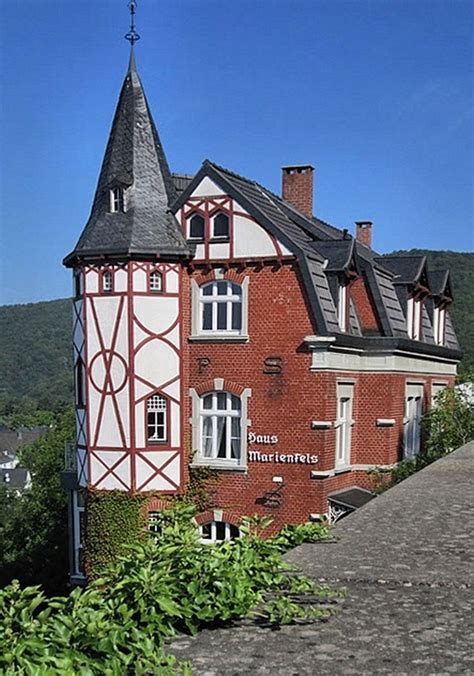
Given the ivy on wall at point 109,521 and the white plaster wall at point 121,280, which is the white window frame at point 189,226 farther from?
the ivy on wall at point 109,521

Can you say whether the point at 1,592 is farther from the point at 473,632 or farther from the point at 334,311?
the point at 334,311

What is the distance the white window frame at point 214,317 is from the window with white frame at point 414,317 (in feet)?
17.7

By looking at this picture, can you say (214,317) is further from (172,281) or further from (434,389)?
(434,389)

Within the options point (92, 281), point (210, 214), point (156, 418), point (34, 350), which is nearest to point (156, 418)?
point (156, 418)

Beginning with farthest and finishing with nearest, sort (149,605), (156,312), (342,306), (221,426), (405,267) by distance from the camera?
(405,267)
(342,306)
(221,426)
(156,312)
(149,605)

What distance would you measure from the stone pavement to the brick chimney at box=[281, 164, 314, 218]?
1740 cm

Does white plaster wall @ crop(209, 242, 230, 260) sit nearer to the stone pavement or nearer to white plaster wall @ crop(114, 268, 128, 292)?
white plaster wall @ crop(114, 268, 128, 292)

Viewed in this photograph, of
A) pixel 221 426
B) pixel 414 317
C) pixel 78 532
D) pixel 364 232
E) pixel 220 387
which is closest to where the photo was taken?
pixel 220 387

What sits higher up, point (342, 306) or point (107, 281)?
point (107, 281)

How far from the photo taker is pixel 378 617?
349cm

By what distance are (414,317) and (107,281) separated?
8937 mm

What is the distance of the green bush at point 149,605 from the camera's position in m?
2.72

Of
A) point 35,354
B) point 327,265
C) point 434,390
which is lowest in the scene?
point 434,390

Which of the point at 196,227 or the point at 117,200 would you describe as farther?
the point at 117,200
